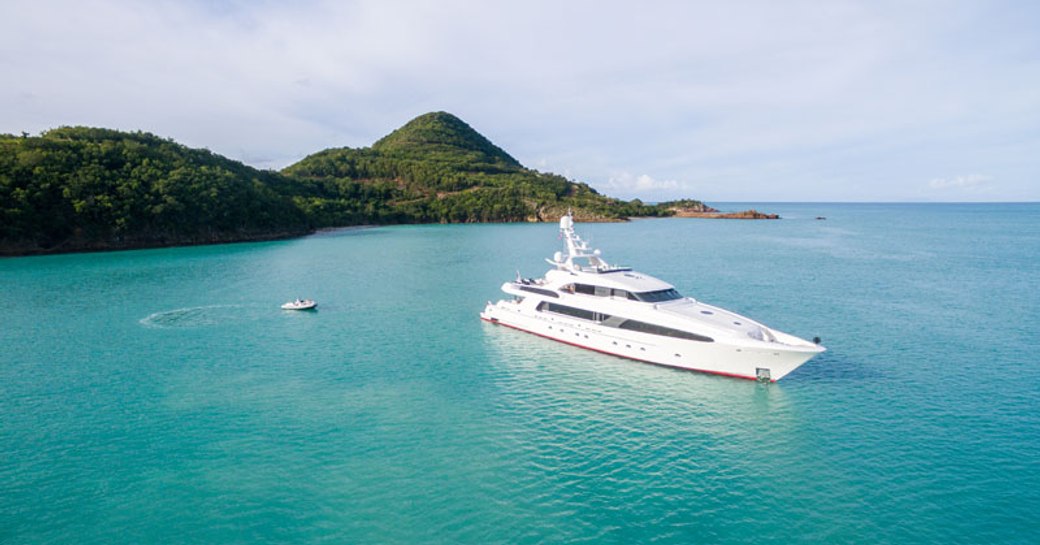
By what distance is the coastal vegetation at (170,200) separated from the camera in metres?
73.6

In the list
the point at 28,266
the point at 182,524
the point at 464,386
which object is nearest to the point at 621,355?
the point at 464,386

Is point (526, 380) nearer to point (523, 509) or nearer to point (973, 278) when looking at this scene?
point (523, 509)

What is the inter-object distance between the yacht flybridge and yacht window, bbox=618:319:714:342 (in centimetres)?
5

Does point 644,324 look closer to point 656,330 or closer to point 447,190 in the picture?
point 656,330

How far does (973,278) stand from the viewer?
165 feet

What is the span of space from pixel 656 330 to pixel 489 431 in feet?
35.9

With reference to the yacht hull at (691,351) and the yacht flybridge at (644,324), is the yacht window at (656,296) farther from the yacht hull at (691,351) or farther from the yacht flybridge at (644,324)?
the yacht hull at (691,351)

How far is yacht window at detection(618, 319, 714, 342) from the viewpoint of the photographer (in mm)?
24500

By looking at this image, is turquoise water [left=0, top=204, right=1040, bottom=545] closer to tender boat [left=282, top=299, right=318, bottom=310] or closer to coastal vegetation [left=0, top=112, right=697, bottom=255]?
tender boat [left=282, top=299, right=318, bottom=310]

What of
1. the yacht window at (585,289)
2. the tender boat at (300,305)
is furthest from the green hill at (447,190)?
the yacht window at (585,289)

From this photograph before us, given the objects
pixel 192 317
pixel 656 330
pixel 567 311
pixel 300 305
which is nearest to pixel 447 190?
pixel 300 305

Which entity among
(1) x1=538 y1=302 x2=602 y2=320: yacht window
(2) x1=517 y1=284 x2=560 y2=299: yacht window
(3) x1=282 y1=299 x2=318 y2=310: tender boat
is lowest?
(3) x1=282 y1=299 x2=318 y2=310: tender boat

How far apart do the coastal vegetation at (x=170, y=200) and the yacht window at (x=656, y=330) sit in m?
87.7

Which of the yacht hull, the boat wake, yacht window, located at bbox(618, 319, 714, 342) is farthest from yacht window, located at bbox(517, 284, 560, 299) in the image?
the boat wake
